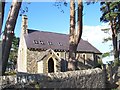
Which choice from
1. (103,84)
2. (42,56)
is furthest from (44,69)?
(103,84)

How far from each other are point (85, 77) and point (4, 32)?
239 inches

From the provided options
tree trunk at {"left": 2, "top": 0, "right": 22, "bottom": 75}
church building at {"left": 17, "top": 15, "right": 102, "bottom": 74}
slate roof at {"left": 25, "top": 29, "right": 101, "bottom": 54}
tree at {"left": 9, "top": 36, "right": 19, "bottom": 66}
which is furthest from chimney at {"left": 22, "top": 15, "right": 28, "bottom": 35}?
tree trunk at {"left": 2, "top": 0, "right": 22, "bottom": 75}

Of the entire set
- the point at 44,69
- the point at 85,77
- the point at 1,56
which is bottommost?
the point at 44,69

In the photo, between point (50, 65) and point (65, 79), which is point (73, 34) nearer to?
point (65, 79)

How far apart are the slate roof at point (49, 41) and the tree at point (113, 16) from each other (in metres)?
16.5

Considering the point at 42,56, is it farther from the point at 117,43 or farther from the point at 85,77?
the point at 85,77

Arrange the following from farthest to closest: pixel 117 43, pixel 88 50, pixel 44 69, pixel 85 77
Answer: pixel 88 50 → pixel 44 69 → pixel 117 43 → pixel 85 77

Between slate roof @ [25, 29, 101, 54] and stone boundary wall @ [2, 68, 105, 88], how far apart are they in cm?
2992

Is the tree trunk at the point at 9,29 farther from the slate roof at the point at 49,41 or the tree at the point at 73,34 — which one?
the slate roof at the point at 49,41

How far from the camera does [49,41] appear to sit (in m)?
51.1

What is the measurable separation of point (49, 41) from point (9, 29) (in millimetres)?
38751

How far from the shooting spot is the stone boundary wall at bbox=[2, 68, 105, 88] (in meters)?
11.0

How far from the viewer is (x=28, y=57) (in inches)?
1836

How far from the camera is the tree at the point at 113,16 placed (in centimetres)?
3212
